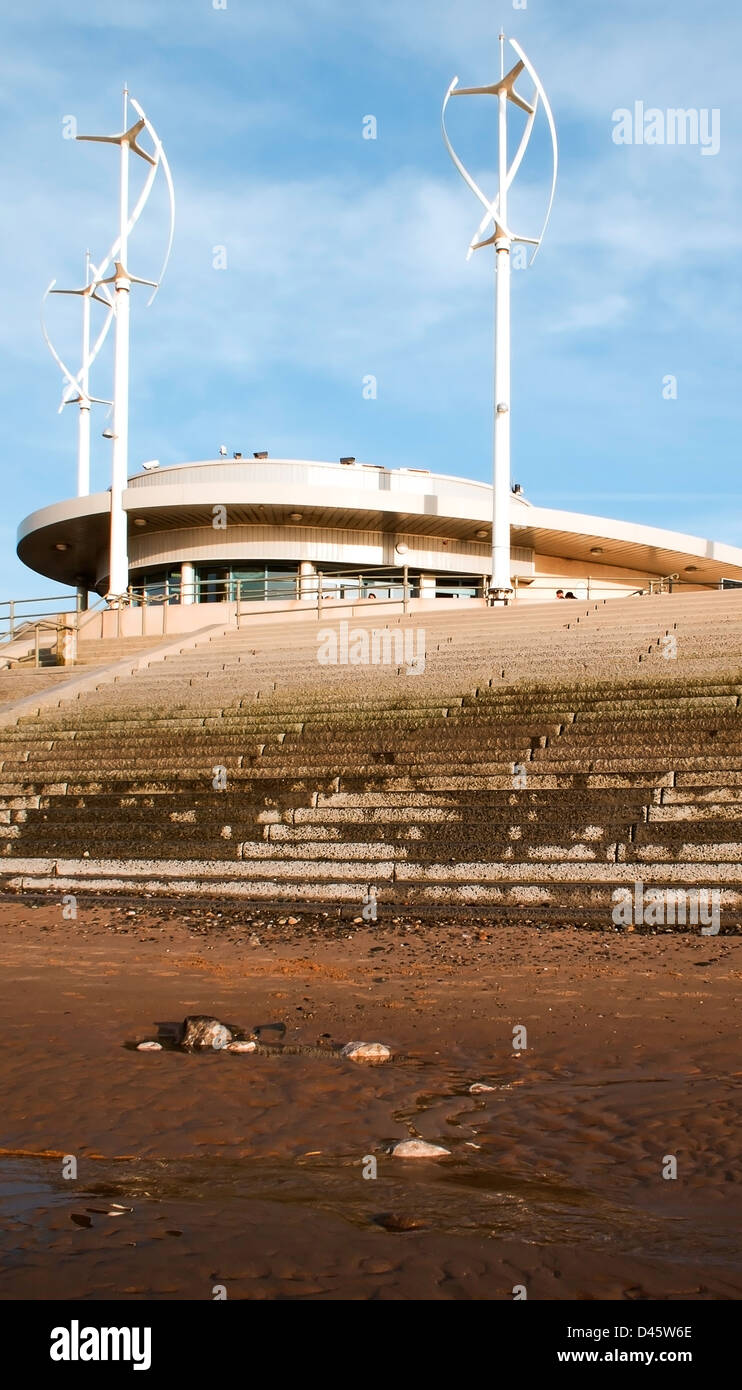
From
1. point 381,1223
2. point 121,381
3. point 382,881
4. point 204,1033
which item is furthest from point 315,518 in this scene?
point 381,1223

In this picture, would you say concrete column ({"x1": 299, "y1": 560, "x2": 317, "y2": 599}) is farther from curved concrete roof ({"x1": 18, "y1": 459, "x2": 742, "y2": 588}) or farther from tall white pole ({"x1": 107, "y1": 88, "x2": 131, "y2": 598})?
tall white pole ({"x1": 107, "y1": 88, "x2": 131, "y2": 598})

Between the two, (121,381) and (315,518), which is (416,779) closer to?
(315,518)

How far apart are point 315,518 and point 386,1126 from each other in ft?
93.4

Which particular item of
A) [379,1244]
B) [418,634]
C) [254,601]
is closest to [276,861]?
[379,1244]

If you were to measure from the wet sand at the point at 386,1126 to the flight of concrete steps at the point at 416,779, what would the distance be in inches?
63.4

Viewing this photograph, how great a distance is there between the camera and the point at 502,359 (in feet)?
94.6

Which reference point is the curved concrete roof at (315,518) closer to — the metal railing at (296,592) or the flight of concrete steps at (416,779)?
the metal railing at (296,592)

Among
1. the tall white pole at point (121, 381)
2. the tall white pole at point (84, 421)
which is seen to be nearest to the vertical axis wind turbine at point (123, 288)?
the tall white pole at point (121, 381)

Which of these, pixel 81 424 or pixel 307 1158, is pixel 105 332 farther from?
pixel 307 1158

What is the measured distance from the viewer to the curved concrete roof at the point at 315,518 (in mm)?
30812

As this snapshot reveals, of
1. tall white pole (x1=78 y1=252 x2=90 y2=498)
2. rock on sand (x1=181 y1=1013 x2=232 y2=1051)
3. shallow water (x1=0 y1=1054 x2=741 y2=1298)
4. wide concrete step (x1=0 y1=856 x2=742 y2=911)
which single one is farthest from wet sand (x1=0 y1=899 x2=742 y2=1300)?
tall white pole (x1=78 y1=252 x2=90 y2=498)

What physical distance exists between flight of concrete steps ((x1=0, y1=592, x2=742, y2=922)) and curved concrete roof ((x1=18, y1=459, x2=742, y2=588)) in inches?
529

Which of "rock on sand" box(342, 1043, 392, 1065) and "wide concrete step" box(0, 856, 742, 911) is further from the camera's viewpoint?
"wide concrete step" box(0, 856, 742, 911)

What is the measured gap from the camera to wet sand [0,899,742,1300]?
319cm
